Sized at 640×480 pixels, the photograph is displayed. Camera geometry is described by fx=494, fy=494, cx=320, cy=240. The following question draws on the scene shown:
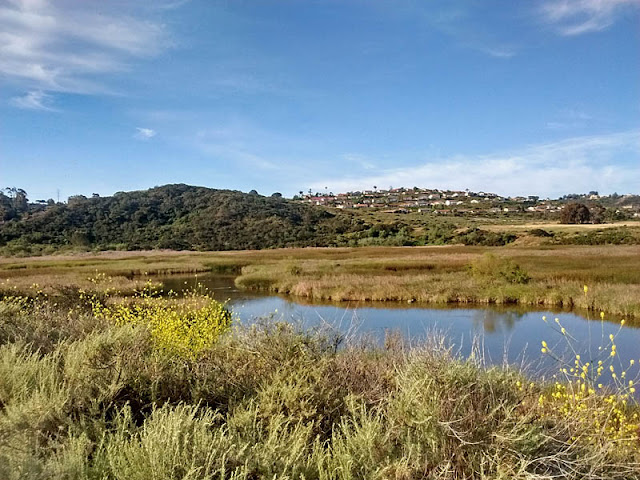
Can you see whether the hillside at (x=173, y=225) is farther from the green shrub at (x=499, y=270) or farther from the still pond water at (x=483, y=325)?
the still pond water at (x=483, y=325)

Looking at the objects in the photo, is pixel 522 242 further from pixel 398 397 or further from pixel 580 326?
pixel 398 397

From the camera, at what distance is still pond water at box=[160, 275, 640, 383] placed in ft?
43.6

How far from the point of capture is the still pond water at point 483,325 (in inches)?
523

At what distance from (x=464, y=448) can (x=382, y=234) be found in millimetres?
72887

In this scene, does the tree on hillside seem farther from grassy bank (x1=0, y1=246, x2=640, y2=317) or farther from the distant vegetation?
grassy bank (x1=0, y1=246, x2=640, y2=317)

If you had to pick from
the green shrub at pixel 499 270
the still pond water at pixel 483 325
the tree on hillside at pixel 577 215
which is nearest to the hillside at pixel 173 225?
the tree on hillside at pixel 577 215

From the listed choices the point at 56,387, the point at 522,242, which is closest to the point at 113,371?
the point at 56,387

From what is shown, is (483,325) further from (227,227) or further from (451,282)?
(227,227)

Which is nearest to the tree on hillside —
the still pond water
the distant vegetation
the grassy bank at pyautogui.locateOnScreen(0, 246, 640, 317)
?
the distant vegetation

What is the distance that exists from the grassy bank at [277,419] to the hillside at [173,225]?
6960 cm

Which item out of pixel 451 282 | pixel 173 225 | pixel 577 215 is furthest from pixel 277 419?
pixel 173 225

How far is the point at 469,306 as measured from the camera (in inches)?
914

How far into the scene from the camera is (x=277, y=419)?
12.5 feet

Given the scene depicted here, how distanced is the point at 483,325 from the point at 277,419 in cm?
1606
